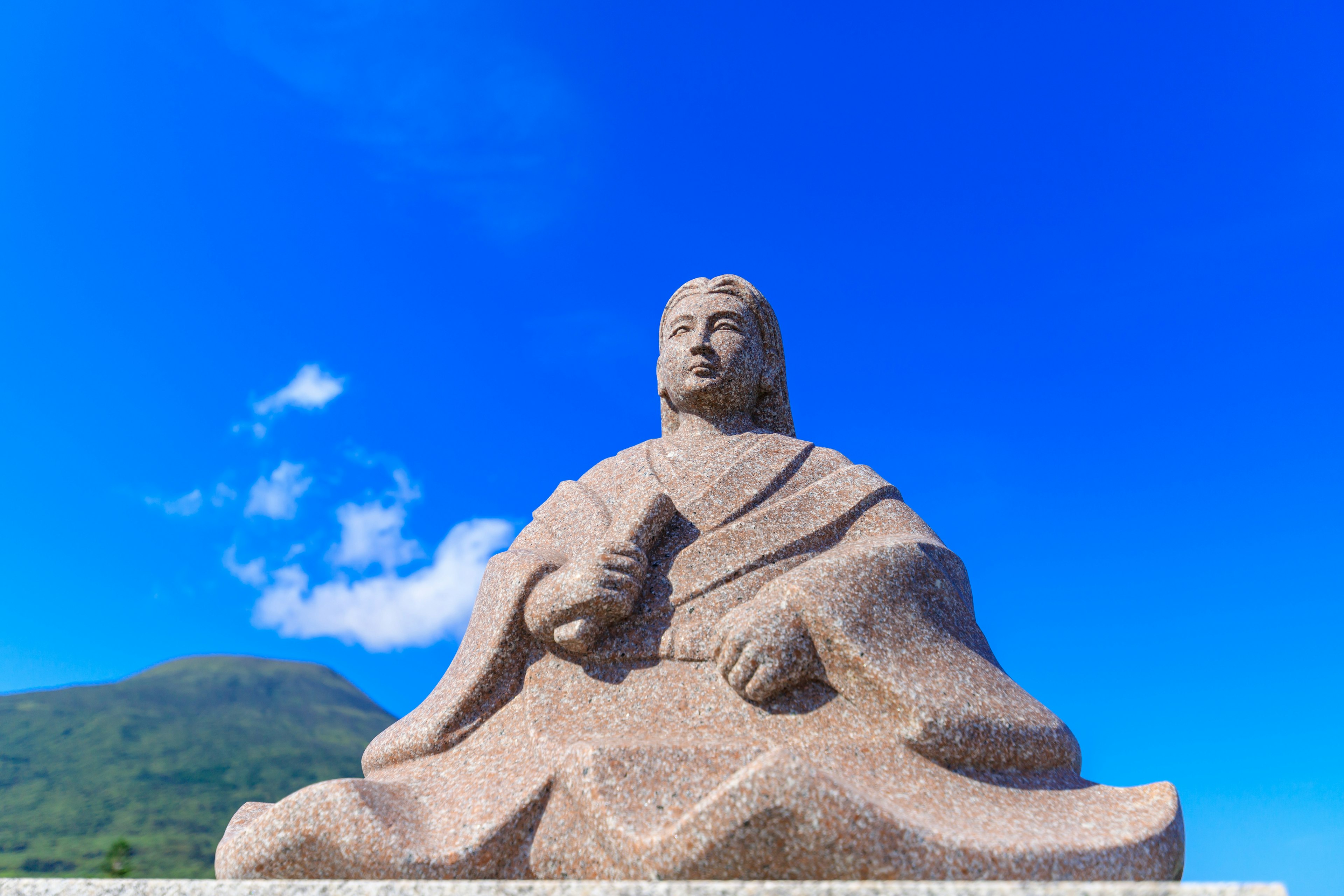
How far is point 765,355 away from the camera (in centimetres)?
705

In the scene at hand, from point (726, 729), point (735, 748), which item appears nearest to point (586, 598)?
point (726, 729)

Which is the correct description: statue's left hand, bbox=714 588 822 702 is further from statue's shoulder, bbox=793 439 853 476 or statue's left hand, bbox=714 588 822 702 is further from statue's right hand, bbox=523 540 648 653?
statue's shoulder, bbox=793 439 853 476

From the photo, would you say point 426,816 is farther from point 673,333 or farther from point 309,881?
point 673,333

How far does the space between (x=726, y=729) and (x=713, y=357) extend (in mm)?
3058

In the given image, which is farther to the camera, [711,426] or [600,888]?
[711,426]

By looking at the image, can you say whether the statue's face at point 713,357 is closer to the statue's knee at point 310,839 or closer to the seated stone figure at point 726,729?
the seated stone figure at point 726,729

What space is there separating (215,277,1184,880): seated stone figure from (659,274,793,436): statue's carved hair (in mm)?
1194

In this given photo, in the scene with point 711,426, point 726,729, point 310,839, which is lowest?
point 310,839

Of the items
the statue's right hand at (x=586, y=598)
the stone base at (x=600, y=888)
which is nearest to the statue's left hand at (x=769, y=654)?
the statue's right hand at (x=586, y=598)

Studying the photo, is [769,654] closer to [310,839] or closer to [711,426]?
[310,839]

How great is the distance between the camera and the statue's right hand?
14.9ft

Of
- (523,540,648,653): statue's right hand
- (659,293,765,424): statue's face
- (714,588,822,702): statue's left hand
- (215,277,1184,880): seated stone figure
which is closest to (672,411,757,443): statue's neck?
(659,293,765,424): statue's face

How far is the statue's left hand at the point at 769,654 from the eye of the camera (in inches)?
169

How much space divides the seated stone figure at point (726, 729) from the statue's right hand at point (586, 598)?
0.01 m
